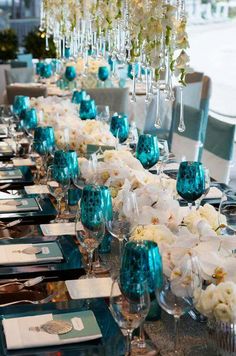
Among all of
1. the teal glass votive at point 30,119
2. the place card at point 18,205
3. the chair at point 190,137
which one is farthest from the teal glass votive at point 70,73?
the place card at point 18,205

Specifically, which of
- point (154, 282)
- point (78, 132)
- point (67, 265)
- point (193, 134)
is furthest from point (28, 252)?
point (193, 134)

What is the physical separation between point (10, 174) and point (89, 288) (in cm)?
148

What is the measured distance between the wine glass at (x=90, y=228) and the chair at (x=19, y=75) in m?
6.22

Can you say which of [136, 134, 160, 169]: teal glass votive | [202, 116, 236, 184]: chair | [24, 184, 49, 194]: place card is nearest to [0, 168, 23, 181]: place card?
[24, 184, 49, 194]: place card

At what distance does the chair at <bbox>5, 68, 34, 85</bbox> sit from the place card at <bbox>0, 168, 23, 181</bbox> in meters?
4.78

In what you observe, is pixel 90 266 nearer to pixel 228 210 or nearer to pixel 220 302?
pixel 228 210

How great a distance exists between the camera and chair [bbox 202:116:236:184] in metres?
4.03

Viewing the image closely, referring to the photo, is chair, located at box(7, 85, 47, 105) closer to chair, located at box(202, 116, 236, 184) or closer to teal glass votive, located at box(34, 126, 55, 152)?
chair, located at box(202, 116, 236, 184)

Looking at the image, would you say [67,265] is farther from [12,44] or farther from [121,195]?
[12,44]

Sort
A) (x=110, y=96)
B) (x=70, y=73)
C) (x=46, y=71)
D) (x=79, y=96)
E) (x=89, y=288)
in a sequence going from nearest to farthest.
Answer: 1. (x=89, y=288)
2. (x=79, y=96)
3. (x=110, y=96)
4. (x=70, y=73)
5. (x=46, y=71)

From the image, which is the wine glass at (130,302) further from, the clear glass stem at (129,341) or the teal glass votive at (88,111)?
the teal glass votive at (88,111)

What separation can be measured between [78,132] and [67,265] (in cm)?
146

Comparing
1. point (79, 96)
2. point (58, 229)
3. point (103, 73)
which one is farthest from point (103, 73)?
Answer: point (58, 229)

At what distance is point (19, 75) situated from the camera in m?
8.16
